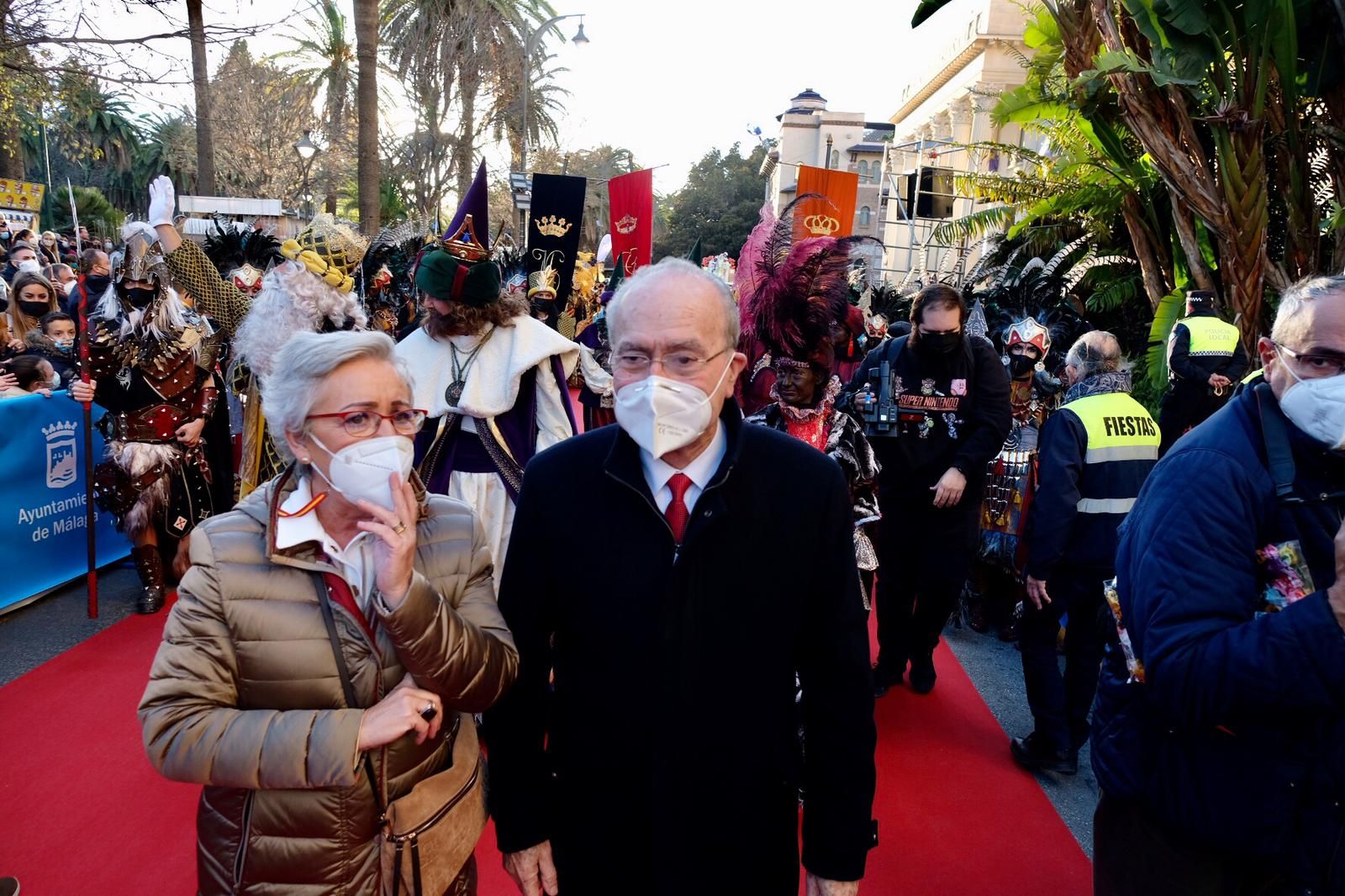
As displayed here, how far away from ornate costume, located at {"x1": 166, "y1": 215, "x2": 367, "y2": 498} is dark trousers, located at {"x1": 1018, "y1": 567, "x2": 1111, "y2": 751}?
→ 399 centimetres

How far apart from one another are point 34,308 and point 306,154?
12.7 metres

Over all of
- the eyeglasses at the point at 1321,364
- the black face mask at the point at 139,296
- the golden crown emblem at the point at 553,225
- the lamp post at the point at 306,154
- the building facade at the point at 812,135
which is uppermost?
the building facade at the point at 812,135

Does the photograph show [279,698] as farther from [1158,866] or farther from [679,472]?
[1158,866]

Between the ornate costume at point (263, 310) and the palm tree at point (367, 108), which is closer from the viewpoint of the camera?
the ornate costume at point (263, 310)

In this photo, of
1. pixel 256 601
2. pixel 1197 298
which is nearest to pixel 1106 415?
pixel 1197 298

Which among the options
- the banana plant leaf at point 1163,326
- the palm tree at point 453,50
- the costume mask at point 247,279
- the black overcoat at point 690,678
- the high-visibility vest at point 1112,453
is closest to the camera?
the black overcoat at point 690,678

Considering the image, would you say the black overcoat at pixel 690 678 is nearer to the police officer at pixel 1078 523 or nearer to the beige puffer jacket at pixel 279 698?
the beige puffer jacket at pixel 279 698

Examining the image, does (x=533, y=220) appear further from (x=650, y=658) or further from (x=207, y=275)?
(x=650, y=658)

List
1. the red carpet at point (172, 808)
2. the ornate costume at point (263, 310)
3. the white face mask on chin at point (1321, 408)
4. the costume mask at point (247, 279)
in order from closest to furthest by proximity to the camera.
Answer: the white face mask on chin at point (1321, 408), the red carpet at point (172, 808), the ornate costume at point (263, 310), the costume mask at point (247, 279)

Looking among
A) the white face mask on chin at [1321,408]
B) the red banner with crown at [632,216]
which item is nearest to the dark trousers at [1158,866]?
the white face mask on chin at [1321,408]

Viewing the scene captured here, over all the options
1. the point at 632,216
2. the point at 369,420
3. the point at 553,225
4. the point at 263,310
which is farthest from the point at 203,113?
the point at 369,420

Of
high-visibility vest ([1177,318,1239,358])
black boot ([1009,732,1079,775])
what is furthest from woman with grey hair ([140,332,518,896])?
high-visibility vest ([1177,318,1239,358])

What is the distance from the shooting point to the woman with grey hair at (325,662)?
1.55 m

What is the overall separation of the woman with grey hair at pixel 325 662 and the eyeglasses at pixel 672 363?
0.53 m
